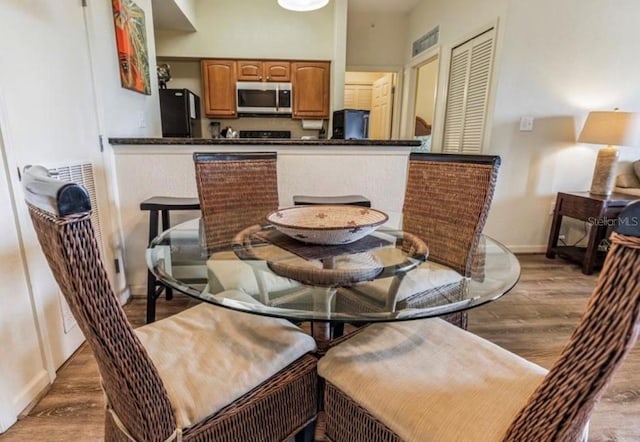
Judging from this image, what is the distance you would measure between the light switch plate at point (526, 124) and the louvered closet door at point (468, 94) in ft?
1.03

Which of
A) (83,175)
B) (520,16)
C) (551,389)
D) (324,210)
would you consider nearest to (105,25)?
(83,175)

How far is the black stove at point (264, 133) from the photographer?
16.0 feet

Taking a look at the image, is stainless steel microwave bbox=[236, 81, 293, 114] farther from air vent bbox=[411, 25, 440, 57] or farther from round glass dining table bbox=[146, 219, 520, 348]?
round glass dining table bbox=[146, 219, 520, 348]

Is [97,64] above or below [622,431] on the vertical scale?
above

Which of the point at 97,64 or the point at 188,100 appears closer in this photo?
the point at 97,64

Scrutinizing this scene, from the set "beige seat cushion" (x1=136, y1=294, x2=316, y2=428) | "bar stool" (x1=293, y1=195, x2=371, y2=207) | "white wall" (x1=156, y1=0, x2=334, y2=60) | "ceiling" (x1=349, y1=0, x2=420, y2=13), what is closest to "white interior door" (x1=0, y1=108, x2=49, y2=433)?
"beige seat cushion" (x1=136, y1=294, x2=316, y2=428)

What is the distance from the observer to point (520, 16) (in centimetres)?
290

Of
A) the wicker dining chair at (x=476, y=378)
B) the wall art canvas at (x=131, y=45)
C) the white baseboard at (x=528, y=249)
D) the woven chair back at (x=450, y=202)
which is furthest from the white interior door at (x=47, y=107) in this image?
the white baseboard at (x=528, y=249)

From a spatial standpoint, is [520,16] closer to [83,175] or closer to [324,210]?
[324,210]

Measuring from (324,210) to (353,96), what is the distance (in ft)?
18.7

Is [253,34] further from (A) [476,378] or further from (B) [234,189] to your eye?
(A) [476,378]

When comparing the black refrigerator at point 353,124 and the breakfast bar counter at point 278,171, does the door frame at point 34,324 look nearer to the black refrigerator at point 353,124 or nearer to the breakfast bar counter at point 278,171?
the breakfast bar counter at point 278,171

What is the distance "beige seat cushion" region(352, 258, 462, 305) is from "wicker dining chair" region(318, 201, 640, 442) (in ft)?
0.35

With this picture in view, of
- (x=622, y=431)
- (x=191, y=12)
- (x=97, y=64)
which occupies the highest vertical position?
(x=191, y=12)
